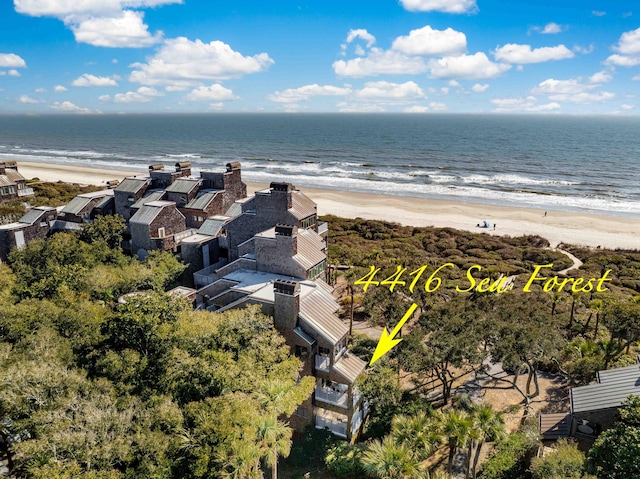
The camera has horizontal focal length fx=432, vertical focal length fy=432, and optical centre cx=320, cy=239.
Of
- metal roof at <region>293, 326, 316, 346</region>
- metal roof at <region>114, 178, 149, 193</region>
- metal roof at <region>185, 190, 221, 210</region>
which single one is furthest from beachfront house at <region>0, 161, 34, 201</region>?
metal roof at <region>293, 326, 316, 346</region>

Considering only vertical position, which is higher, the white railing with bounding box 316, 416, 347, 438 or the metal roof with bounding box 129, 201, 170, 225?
the metal roof with bounding box 129, 201, 170, 225

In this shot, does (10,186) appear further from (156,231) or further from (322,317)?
(322,317)

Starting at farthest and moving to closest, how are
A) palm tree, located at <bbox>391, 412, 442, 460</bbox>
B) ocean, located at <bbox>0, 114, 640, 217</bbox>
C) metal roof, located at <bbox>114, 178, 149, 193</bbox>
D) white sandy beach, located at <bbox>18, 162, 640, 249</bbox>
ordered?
ocean, located at <bbox>0, 114, 640, 217</bbox>, white sandy beach, located at <bbox>18, 162, 640, 249</bbox>, metal roof, located at <bbox>114, 178, 149, 193</bbox>, palm tree, located at <bbox>391, 412, 442, 460</bbox>

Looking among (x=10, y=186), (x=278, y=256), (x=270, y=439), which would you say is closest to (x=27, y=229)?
(x=10, y=186)

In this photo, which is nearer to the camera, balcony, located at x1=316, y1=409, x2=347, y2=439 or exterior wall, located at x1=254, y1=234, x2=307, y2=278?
balcony, located at x1=316, y1=409, x2=347, y2=439

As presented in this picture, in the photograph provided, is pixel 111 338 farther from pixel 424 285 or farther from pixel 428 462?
pixel 424 285

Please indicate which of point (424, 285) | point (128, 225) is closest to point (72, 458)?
point (424, 285)

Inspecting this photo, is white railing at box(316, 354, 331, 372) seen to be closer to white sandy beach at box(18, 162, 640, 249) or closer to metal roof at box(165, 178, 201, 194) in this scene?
metal roof at box(165, 178, 201, 194)
